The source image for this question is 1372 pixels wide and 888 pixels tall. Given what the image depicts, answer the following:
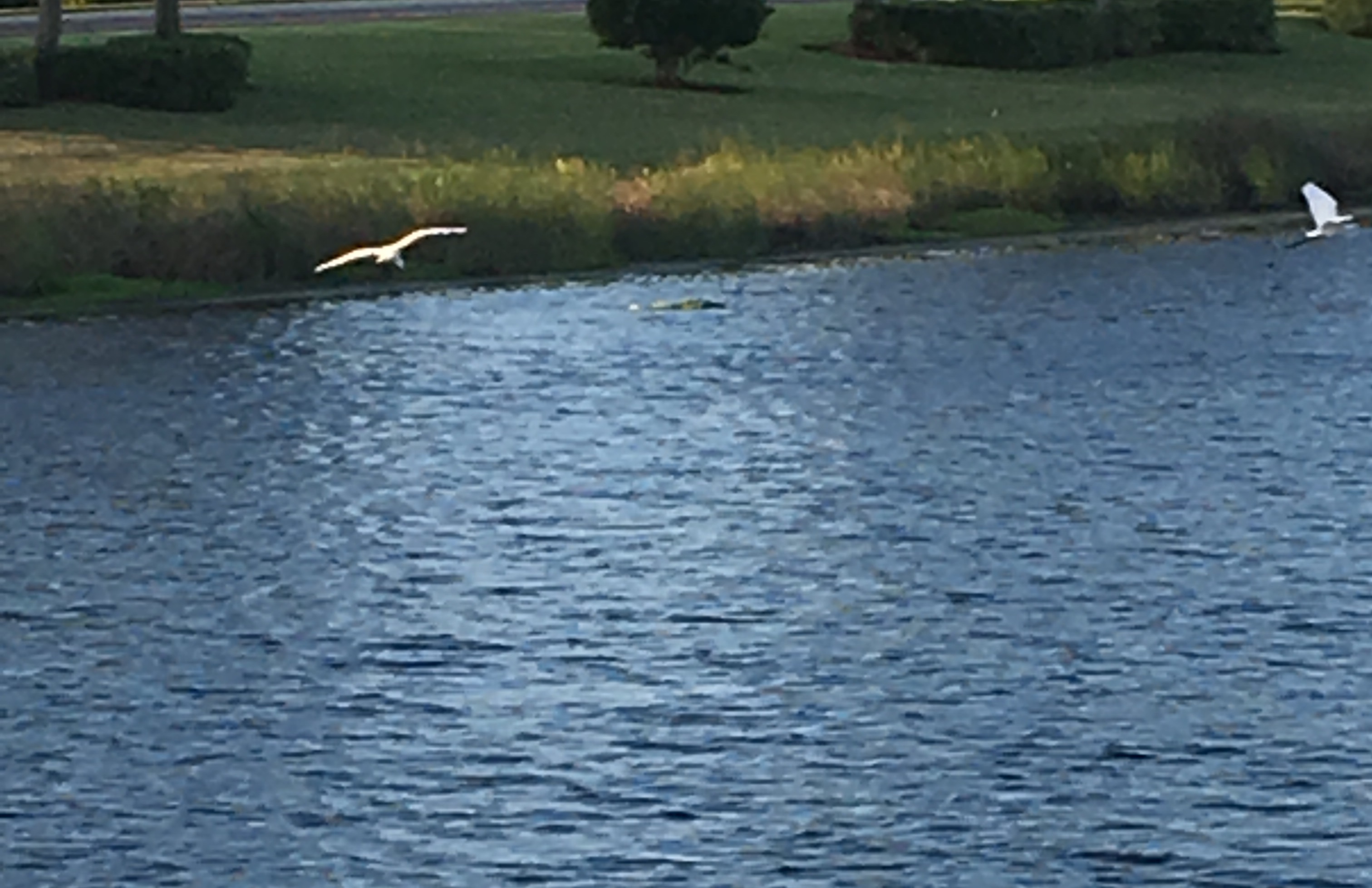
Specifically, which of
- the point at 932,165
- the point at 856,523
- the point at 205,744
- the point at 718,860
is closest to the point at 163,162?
the point at 932,165

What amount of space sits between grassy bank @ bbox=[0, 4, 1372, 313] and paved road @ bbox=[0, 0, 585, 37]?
2828 mm

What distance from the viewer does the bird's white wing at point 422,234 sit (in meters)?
42.0

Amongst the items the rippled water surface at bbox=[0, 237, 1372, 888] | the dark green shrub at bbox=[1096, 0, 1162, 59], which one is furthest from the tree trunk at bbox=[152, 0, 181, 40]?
the dark green shrub at bbox=[1096, 0, 1162, 59]

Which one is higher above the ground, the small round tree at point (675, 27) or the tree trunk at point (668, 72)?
the small round tree at point (675, 27)

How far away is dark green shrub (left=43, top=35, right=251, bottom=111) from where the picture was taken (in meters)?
55.4

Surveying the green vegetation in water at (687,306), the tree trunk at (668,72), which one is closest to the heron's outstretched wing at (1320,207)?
the green vegetation in water at (687,306)

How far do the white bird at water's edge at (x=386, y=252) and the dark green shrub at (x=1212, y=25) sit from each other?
1084 inches

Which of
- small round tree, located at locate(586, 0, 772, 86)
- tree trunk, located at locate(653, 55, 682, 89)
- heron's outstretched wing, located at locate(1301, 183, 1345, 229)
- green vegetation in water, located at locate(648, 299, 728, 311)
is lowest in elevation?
green vegetation in water, located at locate(648, 299, 728, 311)

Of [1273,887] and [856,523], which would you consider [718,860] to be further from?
[856,523]

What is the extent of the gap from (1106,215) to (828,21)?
20.7m

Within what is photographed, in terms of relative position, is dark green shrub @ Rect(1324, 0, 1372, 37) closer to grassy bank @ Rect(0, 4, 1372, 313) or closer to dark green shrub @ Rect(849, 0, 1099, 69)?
grassy bank @ Rect(0, 4, 1372, 313)

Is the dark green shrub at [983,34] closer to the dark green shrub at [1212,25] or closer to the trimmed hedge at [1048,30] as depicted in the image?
the trimmed hedge at [1048,30]

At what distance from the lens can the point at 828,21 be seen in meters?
70.9

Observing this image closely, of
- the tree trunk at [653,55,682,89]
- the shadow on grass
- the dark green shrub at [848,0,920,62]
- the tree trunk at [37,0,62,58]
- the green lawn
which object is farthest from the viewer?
the dark green shrub at [848,0,920,62]
